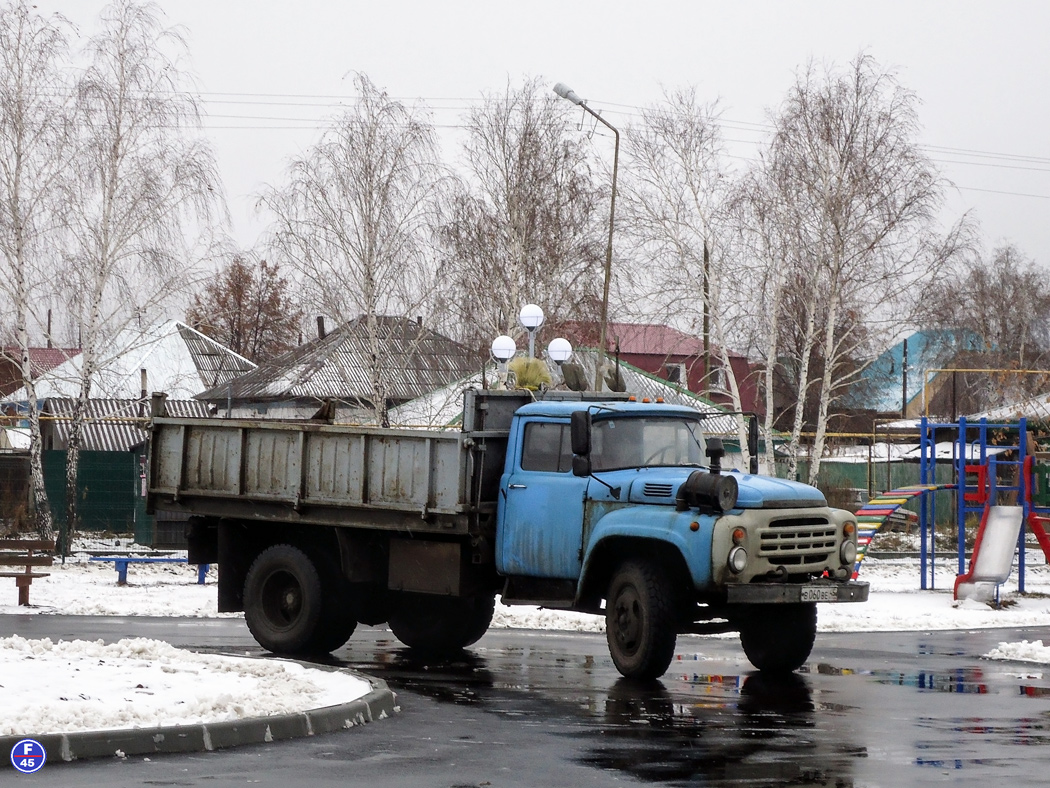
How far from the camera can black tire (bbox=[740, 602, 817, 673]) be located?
13547 mm

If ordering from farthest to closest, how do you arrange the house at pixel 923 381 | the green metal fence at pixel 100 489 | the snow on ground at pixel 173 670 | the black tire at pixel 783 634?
the house at pixel 923 381
the green metal fence at pixel 100 489
the black tire at pixel 783 634
the snow on ground at pixel 173 670

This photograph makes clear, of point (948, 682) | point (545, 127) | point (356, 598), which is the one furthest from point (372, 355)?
point (948, 682)

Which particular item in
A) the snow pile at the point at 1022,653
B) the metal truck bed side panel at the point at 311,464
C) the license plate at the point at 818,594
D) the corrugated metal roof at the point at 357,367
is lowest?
the snow pile at the point at 1022,653

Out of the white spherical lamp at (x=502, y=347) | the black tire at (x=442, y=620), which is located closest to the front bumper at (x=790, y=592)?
the black tire at (x=442, y=620)

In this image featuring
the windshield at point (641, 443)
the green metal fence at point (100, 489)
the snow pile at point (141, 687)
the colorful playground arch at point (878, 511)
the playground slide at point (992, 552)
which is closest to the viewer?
the snow pile at point (141, 687)

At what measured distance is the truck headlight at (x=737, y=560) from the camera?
1236 cm

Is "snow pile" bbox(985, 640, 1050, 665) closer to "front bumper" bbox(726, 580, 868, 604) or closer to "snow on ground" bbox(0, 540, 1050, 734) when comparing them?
"snow on ground" bbox(0, 540, 1050, 734)

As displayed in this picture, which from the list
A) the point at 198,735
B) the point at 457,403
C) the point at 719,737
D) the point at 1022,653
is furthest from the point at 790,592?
the point at 457,403

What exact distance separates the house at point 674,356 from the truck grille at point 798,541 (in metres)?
13.6

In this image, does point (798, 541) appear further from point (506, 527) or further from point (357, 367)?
point (357, 367)

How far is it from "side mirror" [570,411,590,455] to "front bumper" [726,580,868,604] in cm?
180

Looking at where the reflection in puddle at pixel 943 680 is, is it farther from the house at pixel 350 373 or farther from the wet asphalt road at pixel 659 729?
the house at pixel 350 373

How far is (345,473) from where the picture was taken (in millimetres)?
14812

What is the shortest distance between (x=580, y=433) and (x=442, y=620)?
350 centimetres
